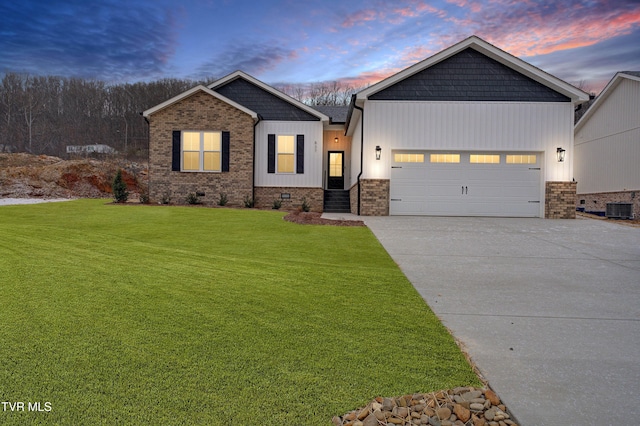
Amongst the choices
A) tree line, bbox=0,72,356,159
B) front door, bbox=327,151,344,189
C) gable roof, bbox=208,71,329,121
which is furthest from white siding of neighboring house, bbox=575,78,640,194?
tree line, bbox=0,72,356,159

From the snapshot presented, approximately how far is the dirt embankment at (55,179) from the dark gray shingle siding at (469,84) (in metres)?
16.8

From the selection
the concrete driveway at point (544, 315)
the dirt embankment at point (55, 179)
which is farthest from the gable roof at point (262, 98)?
the dirt embankment at point (55, 179)

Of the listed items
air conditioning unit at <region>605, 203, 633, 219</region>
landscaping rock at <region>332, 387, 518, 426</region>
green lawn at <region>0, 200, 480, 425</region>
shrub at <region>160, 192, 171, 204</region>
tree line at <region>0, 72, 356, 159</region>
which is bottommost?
landscaping rock at <region>332, 387, 518, 426</region>

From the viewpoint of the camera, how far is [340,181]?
19.0 m

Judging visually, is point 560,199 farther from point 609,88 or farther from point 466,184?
point 609,88

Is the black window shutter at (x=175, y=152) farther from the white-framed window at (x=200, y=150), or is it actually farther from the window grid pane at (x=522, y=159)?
the window grid pane at (x=522, y=159)

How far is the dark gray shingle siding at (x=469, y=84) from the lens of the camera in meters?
13.6

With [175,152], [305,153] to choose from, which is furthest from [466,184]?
[175,152]

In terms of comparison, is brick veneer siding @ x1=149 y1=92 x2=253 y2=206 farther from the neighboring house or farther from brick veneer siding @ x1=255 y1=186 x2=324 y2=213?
the neighboring house

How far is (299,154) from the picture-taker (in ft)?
54.0

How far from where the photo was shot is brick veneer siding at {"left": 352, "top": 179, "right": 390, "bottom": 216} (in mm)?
13469

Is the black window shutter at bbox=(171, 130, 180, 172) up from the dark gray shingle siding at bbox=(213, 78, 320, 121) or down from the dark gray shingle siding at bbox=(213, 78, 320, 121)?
down

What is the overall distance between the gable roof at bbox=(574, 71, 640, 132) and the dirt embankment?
82.7ft

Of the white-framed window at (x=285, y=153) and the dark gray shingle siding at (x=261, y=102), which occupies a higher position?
the dark gray shingle siding at (x=261, y=102)
